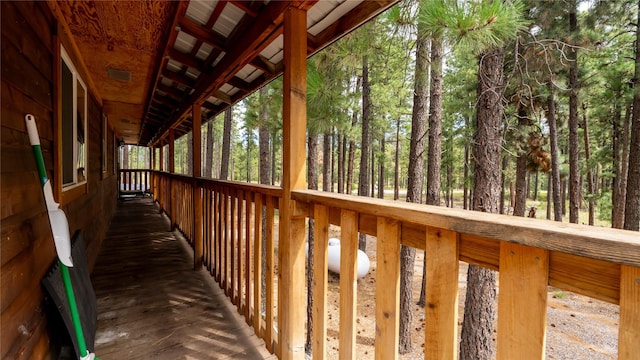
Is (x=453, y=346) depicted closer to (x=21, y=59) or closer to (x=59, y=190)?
(x=21, y=59)

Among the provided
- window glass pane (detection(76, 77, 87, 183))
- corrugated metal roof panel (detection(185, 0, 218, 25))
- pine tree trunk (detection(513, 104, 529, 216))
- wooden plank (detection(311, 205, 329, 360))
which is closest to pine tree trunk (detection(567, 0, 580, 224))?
pine tree trunk (detection(513, 104, 529, 216))

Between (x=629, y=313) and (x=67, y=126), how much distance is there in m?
3.28

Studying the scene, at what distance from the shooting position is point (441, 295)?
3.24 feet

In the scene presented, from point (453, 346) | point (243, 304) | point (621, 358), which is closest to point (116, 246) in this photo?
point (243, 304)

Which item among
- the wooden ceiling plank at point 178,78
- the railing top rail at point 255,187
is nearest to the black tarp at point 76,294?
the railing top rail at point 255,187

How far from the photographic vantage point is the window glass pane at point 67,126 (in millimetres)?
2352

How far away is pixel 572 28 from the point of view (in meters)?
9.00

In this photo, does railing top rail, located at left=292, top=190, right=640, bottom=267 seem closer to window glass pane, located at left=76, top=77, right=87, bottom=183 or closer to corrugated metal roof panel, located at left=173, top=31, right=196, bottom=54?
corrugated metal roof panel, located at left=173, top=31, right=196, bottom=54

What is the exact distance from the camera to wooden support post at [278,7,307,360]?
5.97 ft

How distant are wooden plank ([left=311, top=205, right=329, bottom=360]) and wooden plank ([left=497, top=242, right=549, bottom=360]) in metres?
0.86

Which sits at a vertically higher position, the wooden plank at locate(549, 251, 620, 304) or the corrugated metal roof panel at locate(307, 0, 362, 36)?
the corrugated metal roof panel at locate(307, 0, 362, 36)

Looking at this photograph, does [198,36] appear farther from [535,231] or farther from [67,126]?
[535,231]

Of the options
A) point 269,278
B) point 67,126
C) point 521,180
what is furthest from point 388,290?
point 521,180

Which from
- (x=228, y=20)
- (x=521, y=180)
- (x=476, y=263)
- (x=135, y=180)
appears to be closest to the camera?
(x=476, y=263)
